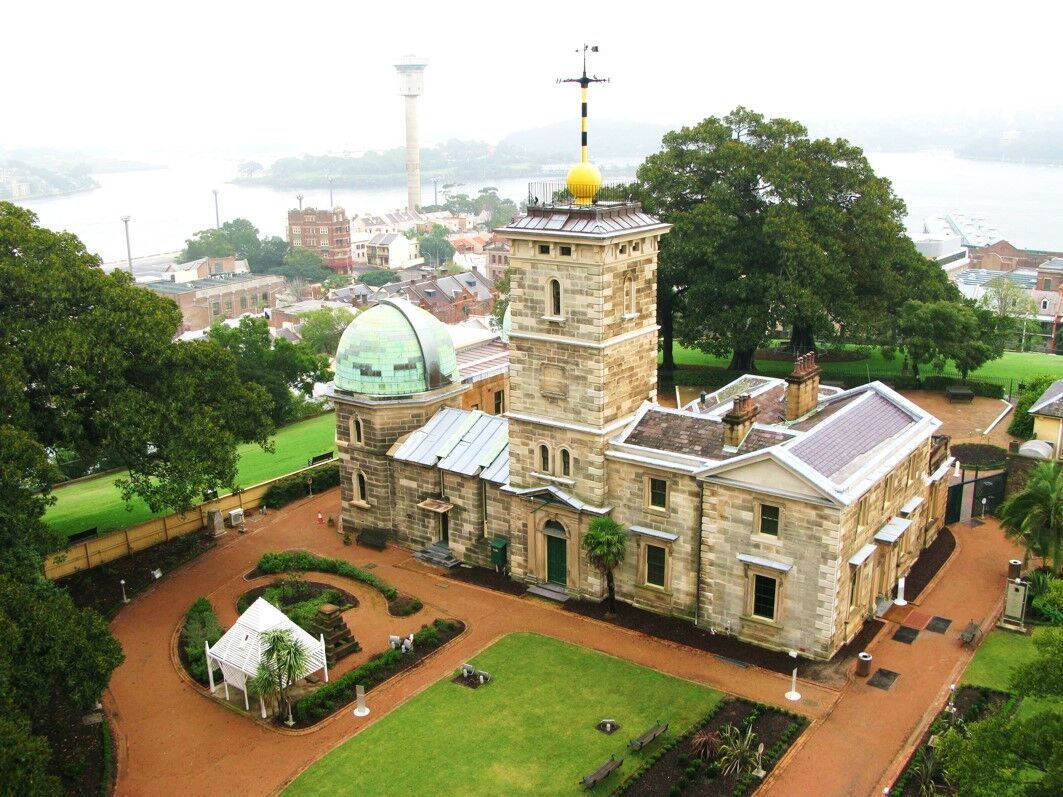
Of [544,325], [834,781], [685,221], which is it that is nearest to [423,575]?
[544,325]

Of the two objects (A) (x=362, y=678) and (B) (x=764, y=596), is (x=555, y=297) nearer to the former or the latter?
(B) (x=764, y=596)

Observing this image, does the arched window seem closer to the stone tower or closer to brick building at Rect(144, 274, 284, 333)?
the stone tower

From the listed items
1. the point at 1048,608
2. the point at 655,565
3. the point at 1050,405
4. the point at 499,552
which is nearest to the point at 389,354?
the point at 499,552

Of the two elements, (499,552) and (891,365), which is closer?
(499,552)

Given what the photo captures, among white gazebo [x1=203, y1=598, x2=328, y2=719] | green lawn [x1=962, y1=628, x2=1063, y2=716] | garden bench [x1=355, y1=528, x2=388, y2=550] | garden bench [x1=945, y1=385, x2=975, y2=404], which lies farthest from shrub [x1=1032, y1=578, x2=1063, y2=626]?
garden bench [x1=945, y1=385, x2=975, y2=404]

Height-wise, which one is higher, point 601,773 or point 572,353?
point 572,353
